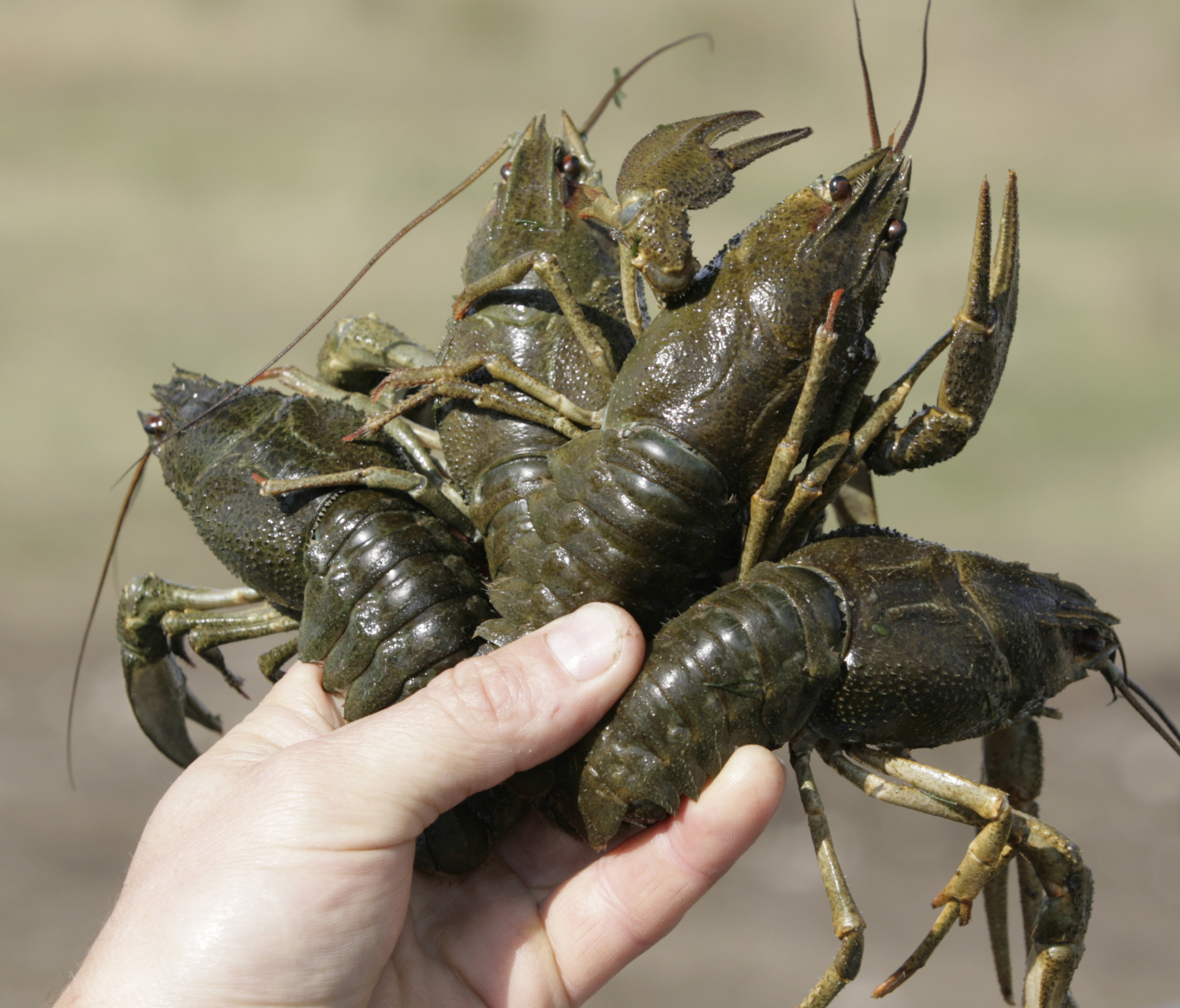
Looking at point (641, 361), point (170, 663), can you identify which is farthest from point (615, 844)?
point (170, 663)

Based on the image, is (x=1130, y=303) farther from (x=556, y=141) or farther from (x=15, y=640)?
(x=15, y=640)

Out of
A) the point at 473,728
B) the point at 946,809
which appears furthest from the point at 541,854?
the point at 946,809

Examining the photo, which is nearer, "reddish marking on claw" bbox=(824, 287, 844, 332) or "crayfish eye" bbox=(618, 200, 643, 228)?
"reddish marking on claw" bbox=(824, 287, 844, 332)

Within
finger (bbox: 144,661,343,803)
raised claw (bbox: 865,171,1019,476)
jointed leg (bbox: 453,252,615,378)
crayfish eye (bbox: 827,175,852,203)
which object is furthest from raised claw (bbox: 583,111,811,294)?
finger (bbox: 144,661,343,803)

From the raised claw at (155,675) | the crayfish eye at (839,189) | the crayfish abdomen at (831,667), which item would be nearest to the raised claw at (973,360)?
the crayfish abdomen at (831,667)

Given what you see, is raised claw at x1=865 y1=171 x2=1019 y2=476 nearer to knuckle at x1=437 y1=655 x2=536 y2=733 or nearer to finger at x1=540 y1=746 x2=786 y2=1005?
finger at x1=540 y1=746 x2=786 y2=1005

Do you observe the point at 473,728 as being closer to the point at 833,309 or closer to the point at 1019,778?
the point at 833,309
